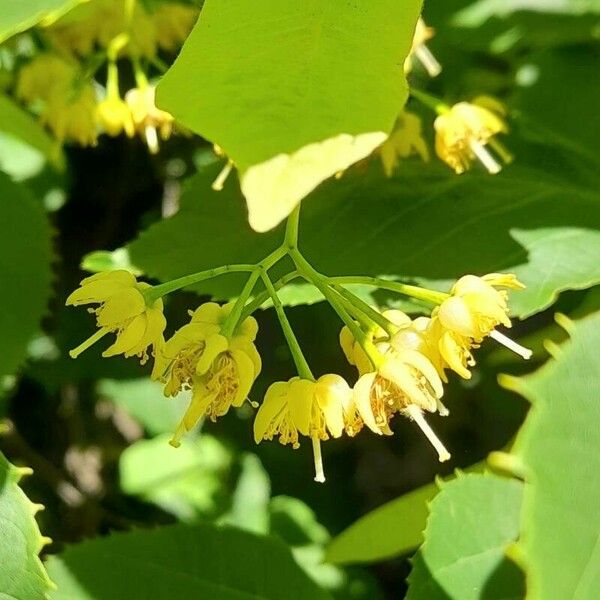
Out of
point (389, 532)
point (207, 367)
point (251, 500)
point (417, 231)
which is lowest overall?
point (251, 500)

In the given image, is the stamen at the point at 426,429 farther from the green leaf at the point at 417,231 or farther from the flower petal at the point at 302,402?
the green leaf at the point at 417,231

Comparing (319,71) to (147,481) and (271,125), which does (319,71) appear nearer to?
(271,125)

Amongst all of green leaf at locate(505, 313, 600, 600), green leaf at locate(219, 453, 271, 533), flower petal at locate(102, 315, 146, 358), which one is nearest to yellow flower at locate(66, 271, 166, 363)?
flower petal at locate(102, 315, 146, 358)

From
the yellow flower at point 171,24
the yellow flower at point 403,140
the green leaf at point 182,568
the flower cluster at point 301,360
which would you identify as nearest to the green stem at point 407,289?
the flower cluster at point 301,360

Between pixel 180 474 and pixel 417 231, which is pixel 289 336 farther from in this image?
pixel 180 474

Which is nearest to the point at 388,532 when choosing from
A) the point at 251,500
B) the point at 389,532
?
the point at 389,532

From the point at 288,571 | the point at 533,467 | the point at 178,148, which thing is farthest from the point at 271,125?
the point at 178,148

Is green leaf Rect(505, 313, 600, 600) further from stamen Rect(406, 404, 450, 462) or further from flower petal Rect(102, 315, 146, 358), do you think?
flower petal Rect(102, 315, 146, 358)
